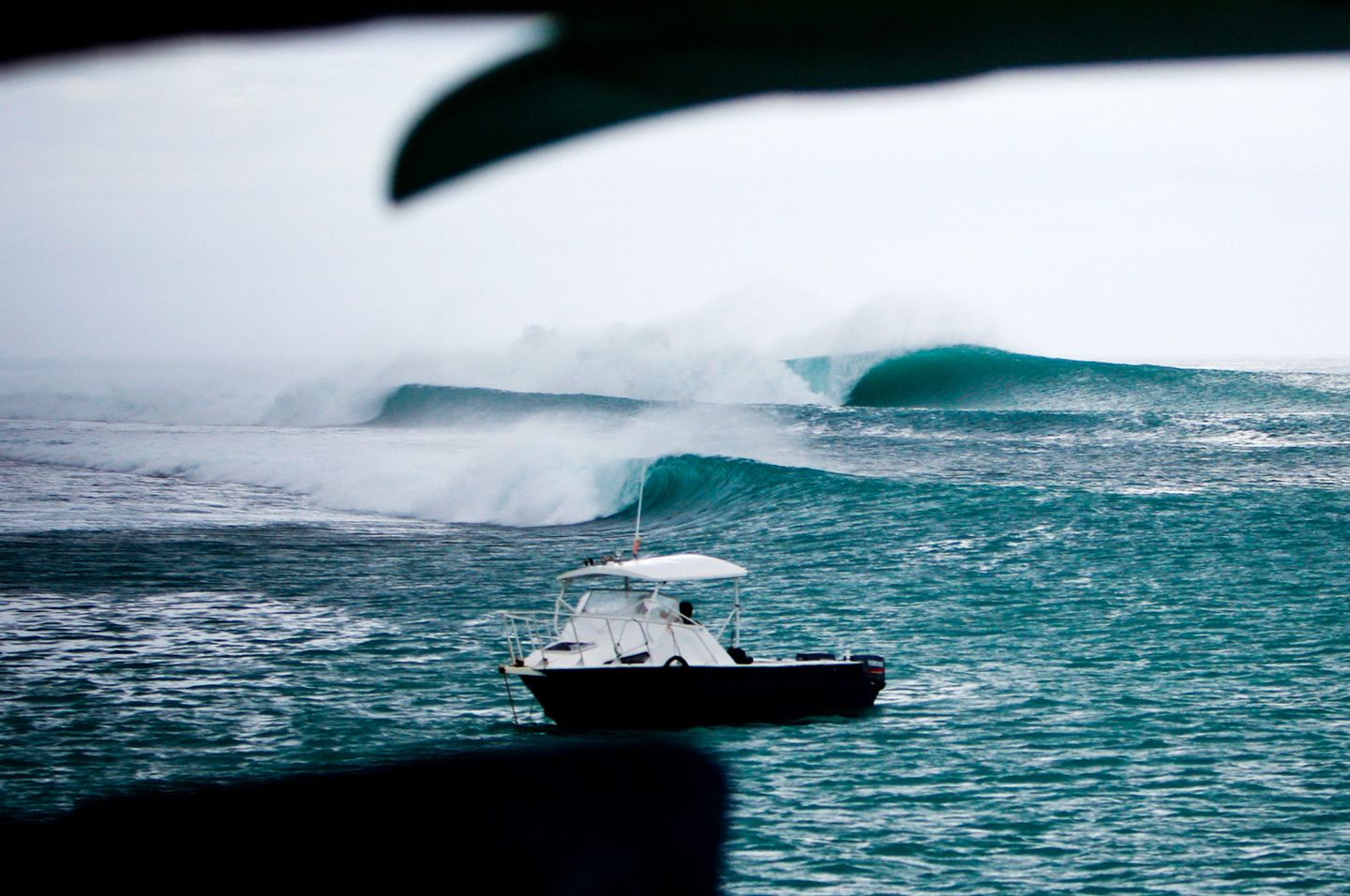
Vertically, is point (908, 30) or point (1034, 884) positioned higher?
point (908, 30)

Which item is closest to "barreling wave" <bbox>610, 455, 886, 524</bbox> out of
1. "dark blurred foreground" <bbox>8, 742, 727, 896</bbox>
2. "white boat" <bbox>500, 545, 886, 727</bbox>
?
"white boat" <bbox>500, 545, 886, 727</bbox>

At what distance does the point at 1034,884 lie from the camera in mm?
8383

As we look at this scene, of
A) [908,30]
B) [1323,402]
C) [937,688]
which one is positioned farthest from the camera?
[1323,402]

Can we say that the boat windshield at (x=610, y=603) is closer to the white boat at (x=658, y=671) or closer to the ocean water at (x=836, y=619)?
the white boat at (x=658, y=671)

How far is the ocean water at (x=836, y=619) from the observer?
970 cm

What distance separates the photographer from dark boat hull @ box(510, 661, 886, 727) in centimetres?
1233

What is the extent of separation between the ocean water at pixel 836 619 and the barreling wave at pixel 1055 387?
184 inches

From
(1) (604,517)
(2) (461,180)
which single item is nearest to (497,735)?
(2) (461,180)

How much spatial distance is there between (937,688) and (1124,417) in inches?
1187

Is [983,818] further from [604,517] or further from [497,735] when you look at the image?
[604,517]

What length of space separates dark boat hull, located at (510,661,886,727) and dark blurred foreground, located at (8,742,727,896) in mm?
1533

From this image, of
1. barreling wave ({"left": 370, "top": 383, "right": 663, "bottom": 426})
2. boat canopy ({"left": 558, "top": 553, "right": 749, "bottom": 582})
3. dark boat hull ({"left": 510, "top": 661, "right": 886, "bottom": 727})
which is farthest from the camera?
barreling wave ({"left": 370, "top": 383, "right": 663, "bottom": 426})

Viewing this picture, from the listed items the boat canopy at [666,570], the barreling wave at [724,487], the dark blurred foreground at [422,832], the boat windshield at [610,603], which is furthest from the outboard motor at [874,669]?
the barreling wave at [724,487]

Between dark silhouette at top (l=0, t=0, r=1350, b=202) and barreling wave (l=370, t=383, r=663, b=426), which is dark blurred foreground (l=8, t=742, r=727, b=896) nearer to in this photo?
dark silhouette at top (l=0, t=0, r=1350, b=202)
